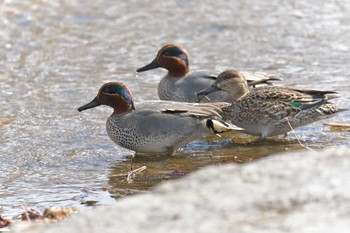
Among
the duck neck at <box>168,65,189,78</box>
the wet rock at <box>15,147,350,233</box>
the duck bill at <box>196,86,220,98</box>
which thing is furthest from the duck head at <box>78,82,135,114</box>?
the wet rock at <box>15,147,350,233</box>

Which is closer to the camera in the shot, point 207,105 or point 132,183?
point 132,183

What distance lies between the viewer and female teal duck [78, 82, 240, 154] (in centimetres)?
742

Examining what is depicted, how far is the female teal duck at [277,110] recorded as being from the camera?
7.81 metres

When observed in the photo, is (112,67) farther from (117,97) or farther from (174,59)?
(117,97)

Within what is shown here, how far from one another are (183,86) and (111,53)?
8.34 ft

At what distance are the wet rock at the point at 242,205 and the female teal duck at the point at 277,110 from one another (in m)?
4.04

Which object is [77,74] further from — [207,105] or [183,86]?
[207,105]

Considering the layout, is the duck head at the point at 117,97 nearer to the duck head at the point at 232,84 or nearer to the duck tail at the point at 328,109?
the duck head at the point at 232,84

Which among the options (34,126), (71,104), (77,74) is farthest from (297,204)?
(77,74)

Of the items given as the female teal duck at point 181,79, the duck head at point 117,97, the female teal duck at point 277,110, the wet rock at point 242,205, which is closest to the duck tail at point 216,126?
the female teal duck at point 277,110

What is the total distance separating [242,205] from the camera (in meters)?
3.39

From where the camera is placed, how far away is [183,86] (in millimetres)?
9039

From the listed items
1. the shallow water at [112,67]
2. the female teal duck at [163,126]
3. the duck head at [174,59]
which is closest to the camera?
the shallow water at [112,67]

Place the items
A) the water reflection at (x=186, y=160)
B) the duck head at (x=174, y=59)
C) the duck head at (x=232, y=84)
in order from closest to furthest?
1. the water reflection at (x=186, y=160)
2. the duck head at (x=232, y=84)
3. the duck head at (x=174, y=59)
